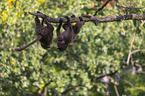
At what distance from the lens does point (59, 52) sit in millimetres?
10375

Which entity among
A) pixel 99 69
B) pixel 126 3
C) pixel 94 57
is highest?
pixel 126 3

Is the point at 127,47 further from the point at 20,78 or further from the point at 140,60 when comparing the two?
the point at 20,78

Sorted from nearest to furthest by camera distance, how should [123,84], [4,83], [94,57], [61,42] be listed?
[61,42], [4,83], [94,57], [123,84]

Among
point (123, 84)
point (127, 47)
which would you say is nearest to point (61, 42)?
point (127, 47)

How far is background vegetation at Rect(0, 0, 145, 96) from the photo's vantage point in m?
8.02

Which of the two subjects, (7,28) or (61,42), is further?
(7,28)

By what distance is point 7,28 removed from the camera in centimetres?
807

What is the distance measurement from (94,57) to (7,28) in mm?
3798

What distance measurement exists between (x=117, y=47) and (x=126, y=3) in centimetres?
434

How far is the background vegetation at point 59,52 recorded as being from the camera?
8.02 meters

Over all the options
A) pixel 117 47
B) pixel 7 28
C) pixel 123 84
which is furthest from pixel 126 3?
pixel 123 84

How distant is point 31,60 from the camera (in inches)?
367

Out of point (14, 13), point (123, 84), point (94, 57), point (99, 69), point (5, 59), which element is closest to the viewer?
point (14, 13)

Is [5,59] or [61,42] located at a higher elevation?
[61,42]
